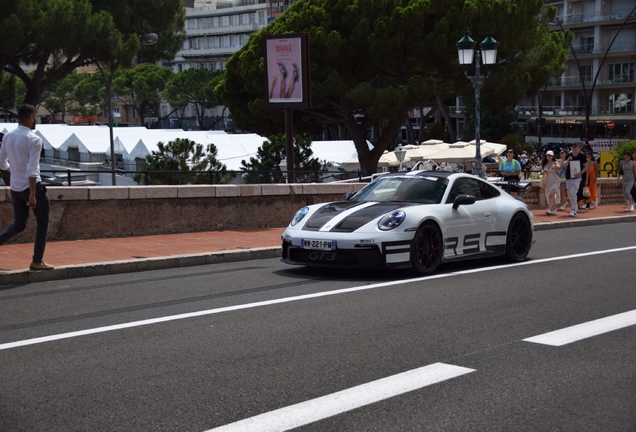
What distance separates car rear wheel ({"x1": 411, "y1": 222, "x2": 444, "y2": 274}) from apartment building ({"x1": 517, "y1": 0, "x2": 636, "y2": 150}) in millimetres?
69224

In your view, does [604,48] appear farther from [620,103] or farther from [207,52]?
[207,52]

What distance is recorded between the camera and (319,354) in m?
6.13

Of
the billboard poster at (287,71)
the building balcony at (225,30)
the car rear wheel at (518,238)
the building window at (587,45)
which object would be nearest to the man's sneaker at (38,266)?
the car rear wheel at (518,238)

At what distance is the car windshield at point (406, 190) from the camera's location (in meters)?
10.9

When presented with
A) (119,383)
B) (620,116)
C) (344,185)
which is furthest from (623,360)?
(620,116)

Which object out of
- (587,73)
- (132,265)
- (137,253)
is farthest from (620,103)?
(132,265)

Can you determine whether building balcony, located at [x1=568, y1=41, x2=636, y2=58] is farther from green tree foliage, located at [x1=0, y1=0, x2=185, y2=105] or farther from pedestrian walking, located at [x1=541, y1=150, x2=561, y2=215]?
pedestrian walking, located at [x1=541, y1=150, x2=561, y2=215]

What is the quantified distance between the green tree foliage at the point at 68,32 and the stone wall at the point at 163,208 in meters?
17.1

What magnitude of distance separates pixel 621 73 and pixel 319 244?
76.5 metres

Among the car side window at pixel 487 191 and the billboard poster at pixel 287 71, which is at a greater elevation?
the billboard poster at pixel 287 71

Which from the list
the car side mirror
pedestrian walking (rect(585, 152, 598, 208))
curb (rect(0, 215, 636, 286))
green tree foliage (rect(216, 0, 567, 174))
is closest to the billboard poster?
curb (rect(0, 215, 636, 286))

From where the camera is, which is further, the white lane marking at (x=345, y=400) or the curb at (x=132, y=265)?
the curb at (x=132, y=265)

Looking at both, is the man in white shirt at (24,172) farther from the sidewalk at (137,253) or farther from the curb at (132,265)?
the sidewalk at (137,253)

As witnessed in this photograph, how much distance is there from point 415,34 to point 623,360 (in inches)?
1176
